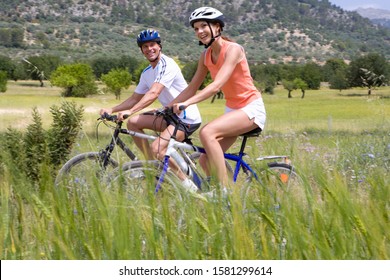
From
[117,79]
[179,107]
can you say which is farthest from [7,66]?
[179,107]

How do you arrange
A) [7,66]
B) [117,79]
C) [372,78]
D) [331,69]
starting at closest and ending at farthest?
[372,78] → [117,79] → [7,66] → [331,69]

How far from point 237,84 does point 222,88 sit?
0.42ft

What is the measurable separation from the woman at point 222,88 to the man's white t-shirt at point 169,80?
2.55 feet

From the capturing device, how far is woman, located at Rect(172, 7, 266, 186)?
5.32 m

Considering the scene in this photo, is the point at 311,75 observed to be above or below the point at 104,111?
below

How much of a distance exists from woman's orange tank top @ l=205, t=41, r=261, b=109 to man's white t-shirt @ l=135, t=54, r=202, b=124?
845mm

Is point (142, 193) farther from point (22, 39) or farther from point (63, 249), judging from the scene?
point (22, 39)

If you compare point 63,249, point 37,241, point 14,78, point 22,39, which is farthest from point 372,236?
point 22,39

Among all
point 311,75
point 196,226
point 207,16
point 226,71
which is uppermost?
point 207,16

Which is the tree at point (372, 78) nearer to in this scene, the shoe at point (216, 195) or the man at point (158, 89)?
the man at point (158, 89)

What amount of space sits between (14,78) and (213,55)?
425ft

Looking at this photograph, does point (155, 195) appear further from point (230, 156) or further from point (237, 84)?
point (230, 156)

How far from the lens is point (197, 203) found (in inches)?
102

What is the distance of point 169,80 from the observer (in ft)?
20.7
